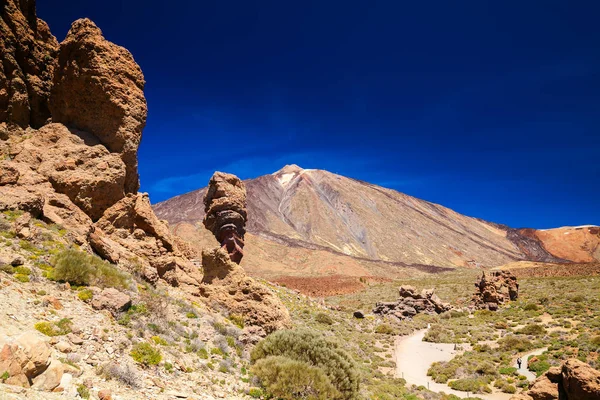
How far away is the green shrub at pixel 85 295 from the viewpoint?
25.2ft

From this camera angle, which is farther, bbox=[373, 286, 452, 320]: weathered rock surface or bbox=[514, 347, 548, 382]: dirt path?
bbox=[373, 286, 452, 320]: weathered rock surface

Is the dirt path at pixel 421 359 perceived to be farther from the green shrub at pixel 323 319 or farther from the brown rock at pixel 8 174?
the brown rock at pixel 8 174

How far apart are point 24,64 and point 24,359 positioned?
12.6 m

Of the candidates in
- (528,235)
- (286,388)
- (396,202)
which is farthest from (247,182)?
(286,388)

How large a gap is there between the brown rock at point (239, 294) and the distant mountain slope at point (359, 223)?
247 feet

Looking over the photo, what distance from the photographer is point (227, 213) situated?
64.0ft

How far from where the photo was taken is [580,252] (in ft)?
454

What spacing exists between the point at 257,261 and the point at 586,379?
66862mm

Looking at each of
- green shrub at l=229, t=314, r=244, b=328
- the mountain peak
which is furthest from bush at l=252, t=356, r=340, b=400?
the mountain peak

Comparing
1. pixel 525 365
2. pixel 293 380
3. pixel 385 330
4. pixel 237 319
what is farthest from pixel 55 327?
pixel 385 330

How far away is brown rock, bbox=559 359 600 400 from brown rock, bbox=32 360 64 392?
1038cm

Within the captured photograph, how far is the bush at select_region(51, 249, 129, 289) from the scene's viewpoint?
7945 mm

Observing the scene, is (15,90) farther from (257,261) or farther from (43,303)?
(257,261)

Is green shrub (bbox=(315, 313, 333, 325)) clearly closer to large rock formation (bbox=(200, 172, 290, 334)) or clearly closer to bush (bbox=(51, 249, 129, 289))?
large rock formation (bbox=(200, 172, 290, 334))
